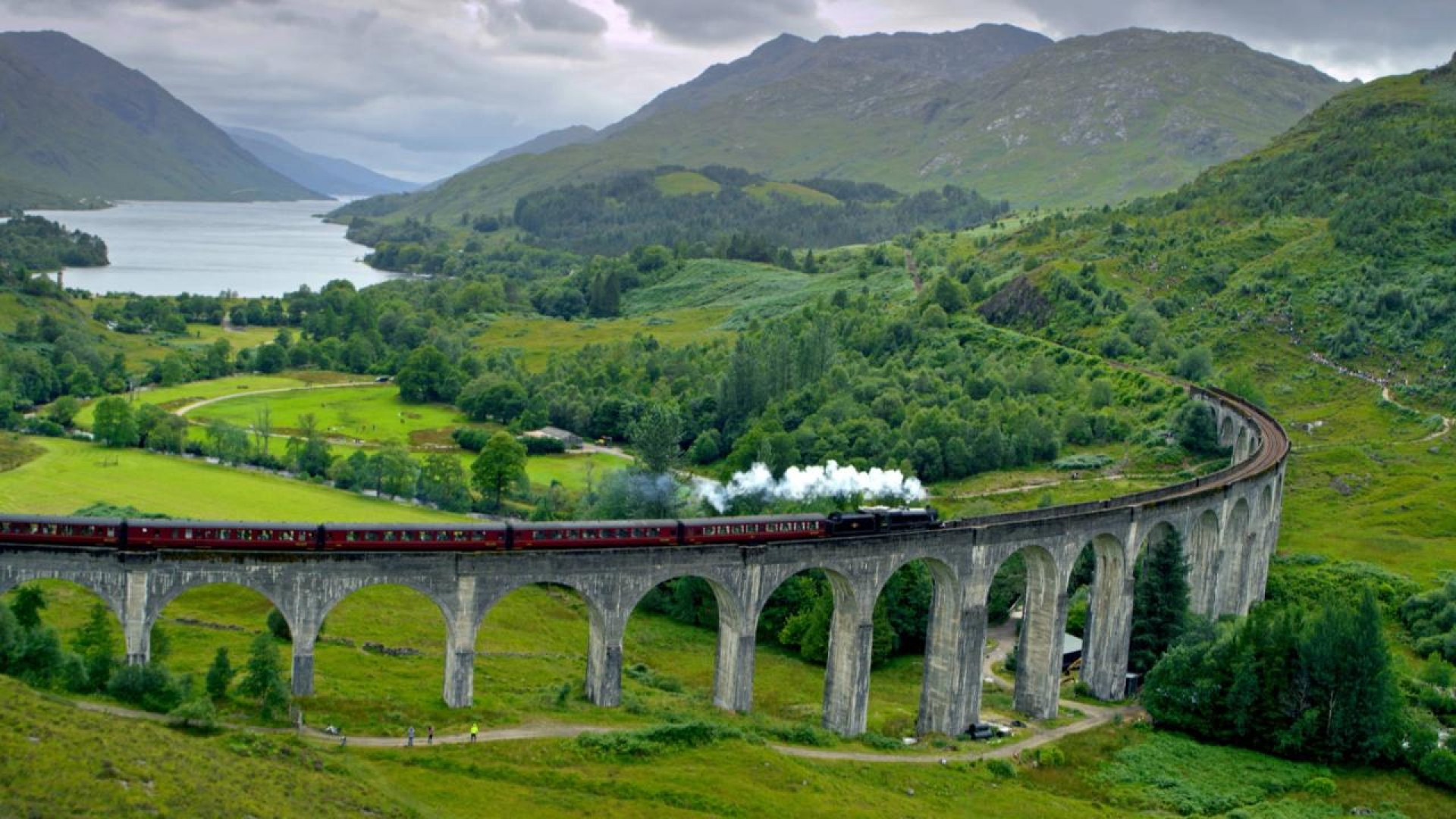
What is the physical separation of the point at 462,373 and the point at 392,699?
109 m

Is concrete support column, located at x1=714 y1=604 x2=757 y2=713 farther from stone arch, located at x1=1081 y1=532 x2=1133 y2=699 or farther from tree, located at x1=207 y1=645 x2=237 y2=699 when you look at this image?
stone arch, located at x1=1081 y1=532 x2=1133 y2=699

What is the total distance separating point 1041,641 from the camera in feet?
208

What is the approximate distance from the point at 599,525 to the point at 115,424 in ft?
273

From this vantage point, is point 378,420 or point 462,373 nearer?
point 378,420

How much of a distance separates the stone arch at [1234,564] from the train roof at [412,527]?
48851 mm

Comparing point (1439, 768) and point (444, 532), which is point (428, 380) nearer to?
point (444, 532)

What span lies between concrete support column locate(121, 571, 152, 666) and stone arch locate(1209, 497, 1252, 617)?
61.8 meters

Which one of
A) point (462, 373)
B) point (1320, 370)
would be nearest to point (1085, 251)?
point (1320, 370)

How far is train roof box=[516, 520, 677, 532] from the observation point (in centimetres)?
5075

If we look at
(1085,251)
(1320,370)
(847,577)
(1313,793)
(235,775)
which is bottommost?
(1313,793)

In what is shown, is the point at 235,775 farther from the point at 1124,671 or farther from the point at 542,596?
the point at 1124,671

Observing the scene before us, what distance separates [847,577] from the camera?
55469 mm

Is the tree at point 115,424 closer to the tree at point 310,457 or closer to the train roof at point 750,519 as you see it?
the tree at point 310,457

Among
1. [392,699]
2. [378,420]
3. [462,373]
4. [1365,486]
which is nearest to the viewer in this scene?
[392,699]
